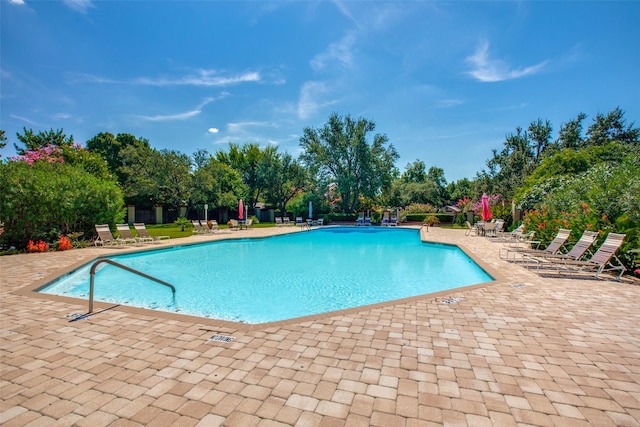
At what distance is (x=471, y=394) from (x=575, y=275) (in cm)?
647

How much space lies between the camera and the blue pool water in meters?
5.98

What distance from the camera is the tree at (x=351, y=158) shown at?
97.2 feet

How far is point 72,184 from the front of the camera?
1130cm

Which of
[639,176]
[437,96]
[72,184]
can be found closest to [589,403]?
[639,176]

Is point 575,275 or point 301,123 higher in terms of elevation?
point 301,123

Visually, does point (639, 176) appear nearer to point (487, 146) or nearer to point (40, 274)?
point (40, 274)

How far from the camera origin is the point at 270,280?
26.4 feet

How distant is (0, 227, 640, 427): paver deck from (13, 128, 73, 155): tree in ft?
96.6

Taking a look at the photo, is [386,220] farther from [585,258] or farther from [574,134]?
[574,134]

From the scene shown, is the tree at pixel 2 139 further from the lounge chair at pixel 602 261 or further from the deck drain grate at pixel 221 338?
the lounge chair at pixel 602 261

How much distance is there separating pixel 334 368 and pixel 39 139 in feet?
115

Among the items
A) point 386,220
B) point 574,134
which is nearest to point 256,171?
point 386,220

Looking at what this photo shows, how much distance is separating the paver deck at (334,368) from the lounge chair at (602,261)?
2.54 m

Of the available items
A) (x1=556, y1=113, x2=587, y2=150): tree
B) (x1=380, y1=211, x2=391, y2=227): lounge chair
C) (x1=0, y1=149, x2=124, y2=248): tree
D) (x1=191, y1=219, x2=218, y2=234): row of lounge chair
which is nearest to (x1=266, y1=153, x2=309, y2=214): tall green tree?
(x1=380, y1=211, x2=391, y2=227): lounge chair
